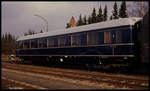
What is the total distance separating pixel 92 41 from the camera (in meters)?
15.9

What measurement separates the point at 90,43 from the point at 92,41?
28 cm

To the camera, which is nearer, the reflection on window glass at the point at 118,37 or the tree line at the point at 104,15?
the reflection on window glass at the point at 118,37

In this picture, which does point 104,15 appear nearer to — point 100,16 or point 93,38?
point 100,16

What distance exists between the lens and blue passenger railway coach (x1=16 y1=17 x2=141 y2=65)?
13438 millimetres

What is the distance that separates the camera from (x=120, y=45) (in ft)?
44.9

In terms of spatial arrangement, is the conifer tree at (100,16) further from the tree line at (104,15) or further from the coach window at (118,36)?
the coach window at (118,36)

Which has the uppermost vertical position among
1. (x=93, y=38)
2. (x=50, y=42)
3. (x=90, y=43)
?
(x=93, y=38)

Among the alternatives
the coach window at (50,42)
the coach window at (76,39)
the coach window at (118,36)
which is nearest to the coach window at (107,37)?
the coach window at (118,36)

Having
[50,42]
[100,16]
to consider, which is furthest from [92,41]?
[100,16]

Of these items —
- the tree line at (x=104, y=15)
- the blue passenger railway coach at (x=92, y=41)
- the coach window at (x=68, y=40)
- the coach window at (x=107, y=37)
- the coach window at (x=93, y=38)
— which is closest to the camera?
the blue passenger railway coach at (x=92, y=41)

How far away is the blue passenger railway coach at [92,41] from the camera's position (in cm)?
1344

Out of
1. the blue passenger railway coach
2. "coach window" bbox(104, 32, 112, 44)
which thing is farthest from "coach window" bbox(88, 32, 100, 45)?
"coach window" bbox(104, 32, 112, 44)

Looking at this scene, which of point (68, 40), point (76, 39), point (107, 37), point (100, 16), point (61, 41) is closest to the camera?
point (107, 37)

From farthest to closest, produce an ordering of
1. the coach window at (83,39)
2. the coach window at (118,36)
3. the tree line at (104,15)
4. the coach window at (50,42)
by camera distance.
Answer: the tree line at (104,15), the coach window at (50,42), the coach window at (83,39), the coach window at (118,36)
